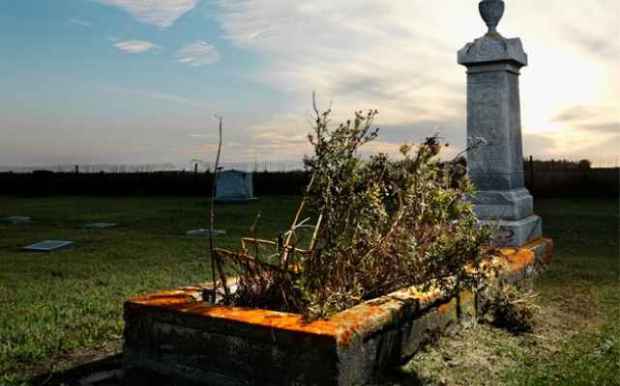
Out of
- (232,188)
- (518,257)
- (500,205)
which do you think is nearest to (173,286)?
(518,257)

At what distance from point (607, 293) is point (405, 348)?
3.18 m

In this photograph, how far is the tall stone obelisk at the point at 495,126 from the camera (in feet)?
19.4

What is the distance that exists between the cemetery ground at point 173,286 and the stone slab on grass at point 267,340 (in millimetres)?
241

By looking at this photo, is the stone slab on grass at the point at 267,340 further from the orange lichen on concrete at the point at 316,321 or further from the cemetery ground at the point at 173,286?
the cemetery ground at the point at 173,286

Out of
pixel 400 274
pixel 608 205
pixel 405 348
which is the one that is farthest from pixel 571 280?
pixel 608 205

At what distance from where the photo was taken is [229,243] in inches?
360

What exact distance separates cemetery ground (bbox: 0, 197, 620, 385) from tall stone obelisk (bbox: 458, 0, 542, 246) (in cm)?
89

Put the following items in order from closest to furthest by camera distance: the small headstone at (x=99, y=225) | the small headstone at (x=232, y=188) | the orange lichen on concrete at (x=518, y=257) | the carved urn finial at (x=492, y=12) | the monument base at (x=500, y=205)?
the orange lichen on concrete at (x=518, y=257) → the monument base at (x=500, y=205) → the carved urn finial at (x=492, y=12) → the small headstone at (x=99, y=225) → the small headstone at (x=232, y=188)

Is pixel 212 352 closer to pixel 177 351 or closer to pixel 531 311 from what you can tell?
pixel 177 351

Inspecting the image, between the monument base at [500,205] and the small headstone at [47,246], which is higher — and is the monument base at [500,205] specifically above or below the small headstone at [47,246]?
above

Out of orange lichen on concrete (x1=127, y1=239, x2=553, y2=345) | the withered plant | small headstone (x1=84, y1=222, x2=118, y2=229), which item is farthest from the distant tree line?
orange lichen on concrete (x1=127, y1=239, x2=553, y2=345)

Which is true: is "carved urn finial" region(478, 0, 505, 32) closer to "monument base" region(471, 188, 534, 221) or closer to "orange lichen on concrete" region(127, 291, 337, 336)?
"monument base" region(471, 188, 534, 221)

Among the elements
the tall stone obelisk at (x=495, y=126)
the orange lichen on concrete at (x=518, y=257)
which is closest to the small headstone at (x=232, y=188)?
the tall stone obelisk at (x=495, y=126)

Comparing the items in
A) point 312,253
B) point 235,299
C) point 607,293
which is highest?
point 312,253
